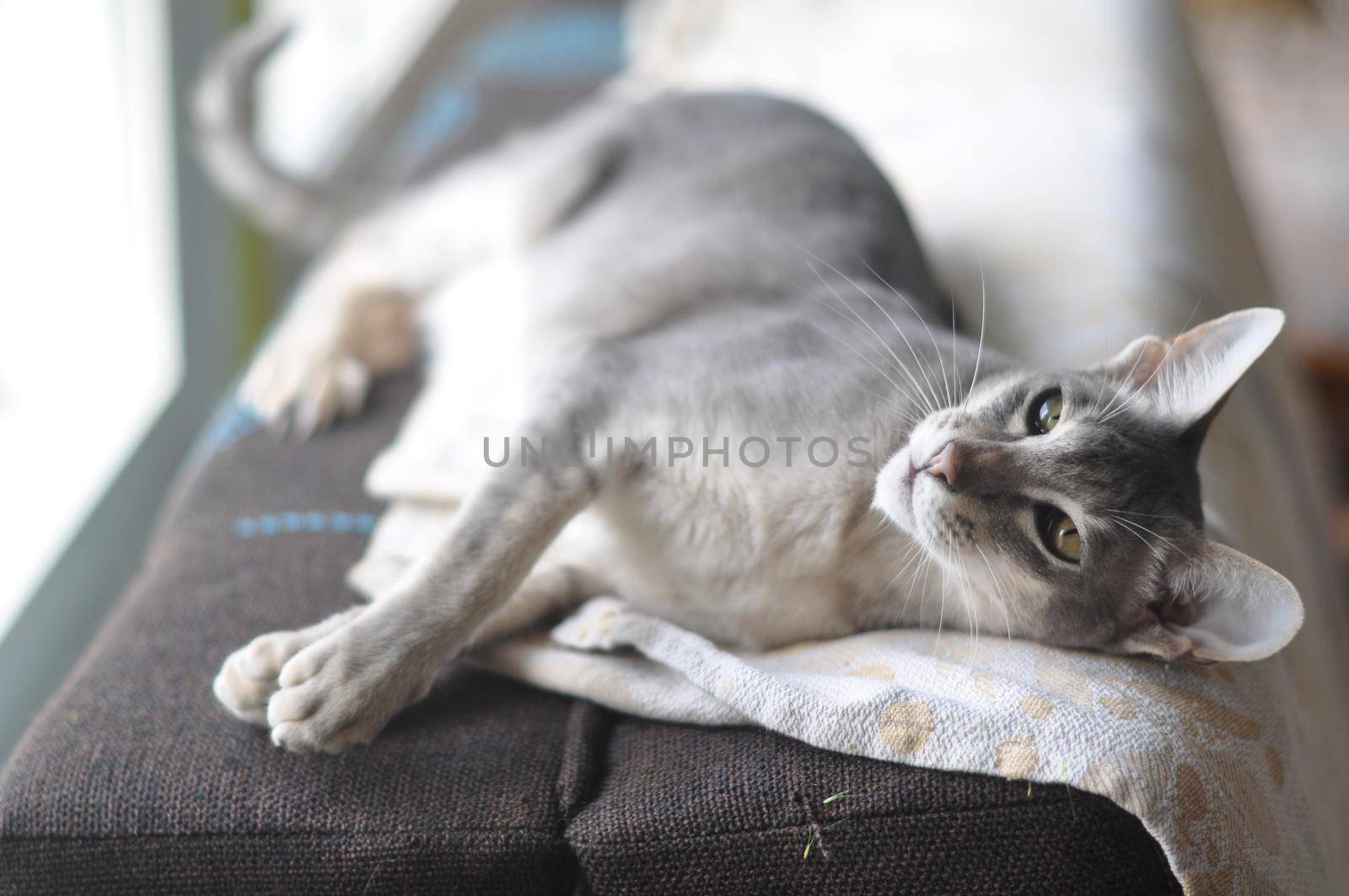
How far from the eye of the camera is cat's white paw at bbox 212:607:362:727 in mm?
1148

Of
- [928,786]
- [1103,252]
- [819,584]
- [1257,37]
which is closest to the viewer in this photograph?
[928,786]

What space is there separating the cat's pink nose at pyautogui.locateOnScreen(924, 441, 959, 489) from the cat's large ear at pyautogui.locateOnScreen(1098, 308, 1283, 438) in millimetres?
A: 269

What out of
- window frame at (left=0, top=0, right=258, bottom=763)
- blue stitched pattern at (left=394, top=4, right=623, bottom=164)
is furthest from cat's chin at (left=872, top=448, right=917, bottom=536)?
blue stitched pattern at (left=394, top=4, right=623, bottom=164)

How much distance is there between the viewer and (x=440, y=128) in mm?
2795

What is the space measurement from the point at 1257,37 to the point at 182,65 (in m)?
4.36

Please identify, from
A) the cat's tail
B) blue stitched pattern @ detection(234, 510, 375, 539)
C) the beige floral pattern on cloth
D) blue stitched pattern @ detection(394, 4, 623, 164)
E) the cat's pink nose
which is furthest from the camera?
blue stitched pattern @ detection(394, 4, 623, 164)

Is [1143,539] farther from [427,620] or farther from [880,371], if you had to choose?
[427,620]

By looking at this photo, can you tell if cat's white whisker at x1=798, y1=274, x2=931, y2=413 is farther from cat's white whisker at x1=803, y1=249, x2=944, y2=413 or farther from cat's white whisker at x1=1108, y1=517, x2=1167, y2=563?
cat's white whisker at x1=1108, y1=517, x2=1167, y2=563

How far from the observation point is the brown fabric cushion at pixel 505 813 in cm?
98

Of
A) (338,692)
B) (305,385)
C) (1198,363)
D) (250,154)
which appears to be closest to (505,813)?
(338,692)

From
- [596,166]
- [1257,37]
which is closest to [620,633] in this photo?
[596,166]

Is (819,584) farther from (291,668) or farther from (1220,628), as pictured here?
(291,668)

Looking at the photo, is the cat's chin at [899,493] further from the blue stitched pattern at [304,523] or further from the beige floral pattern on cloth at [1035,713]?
the blue stitched pattern at [304,523]

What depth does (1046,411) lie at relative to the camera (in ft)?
3.91
